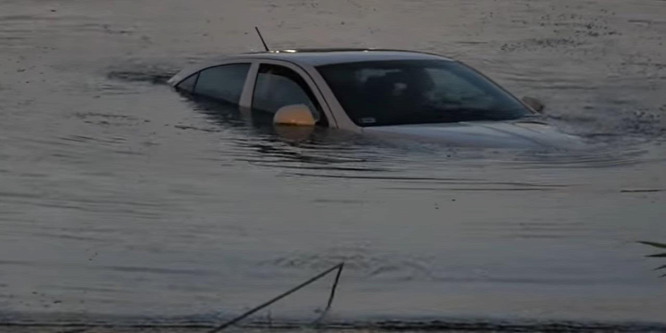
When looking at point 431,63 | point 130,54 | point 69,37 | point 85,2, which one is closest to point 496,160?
point 431,63

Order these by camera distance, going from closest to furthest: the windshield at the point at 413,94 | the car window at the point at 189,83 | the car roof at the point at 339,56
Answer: the windshield at the point at 413,94 < the car roof at the point at 339,56 < the car window at the point at 189,83

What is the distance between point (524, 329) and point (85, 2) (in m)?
27.0

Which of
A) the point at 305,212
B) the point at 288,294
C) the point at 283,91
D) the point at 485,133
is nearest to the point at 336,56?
the point at 283,91

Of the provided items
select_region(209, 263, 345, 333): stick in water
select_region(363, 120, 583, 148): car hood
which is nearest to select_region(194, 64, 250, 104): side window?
select_region(363, 120, 583, 148): car hood

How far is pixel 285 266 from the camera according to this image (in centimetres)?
800

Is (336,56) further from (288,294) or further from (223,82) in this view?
(288,294)

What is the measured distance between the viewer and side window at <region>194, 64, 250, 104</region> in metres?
13.4

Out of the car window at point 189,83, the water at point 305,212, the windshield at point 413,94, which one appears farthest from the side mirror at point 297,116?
the car window at point 189,83

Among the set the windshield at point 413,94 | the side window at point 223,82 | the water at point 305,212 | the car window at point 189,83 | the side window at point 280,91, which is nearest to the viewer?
the water at point 305,212

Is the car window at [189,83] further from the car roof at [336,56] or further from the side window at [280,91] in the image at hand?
the side window at [280,91]

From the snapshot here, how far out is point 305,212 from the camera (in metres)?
9.70

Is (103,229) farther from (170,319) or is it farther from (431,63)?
(431,63)

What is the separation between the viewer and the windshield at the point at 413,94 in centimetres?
1184

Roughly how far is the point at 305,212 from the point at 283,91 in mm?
3137
